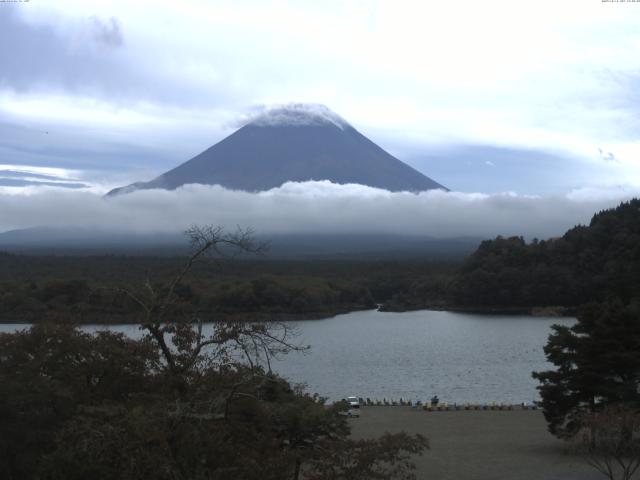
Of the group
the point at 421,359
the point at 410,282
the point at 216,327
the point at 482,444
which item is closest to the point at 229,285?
the point at 410,282

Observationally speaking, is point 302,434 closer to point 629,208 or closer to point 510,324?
point 510,324

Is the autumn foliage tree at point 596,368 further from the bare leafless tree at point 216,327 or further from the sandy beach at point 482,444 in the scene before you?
the bare leafless tree at point 216,327

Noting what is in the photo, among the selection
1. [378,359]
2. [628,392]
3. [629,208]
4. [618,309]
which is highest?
[629,208]

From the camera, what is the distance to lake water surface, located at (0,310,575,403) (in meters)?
24.5

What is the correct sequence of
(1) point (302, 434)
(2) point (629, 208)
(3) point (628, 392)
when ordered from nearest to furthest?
1. (1) point (302, 434)
2. (3) point (628, 392)
3. (2) point (629, 208)

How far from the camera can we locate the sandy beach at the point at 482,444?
1248 cm

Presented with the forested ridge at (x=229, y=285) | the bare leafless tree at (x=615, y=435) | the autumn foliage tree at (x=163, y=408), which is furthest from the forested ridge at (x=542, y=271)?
the autumn foliage tree at (x=163, y=408)

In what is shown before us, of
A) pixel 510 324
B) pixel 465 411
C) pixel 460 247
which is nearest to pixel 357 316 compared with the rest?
pixel 510 324

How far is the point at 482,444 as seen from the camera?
15125mm

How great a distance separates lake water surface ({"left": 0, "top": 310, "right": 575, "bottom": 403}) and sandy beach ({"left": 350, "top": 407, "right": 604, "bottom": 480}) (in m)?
3.09

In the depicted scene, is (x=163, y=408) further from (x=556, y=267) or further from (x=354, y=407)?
(x=556, y=267)

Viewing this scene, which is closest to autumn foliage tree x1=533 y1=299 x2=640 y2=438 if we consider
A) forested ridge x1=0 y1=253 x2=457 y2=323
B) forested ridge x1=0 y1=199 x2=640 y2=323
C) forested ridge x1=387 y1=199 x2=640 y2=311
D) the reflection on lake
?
the reflection on lake

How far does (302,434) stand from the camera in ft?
31.2

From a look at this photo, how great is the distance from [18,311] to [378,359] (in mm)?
23564
